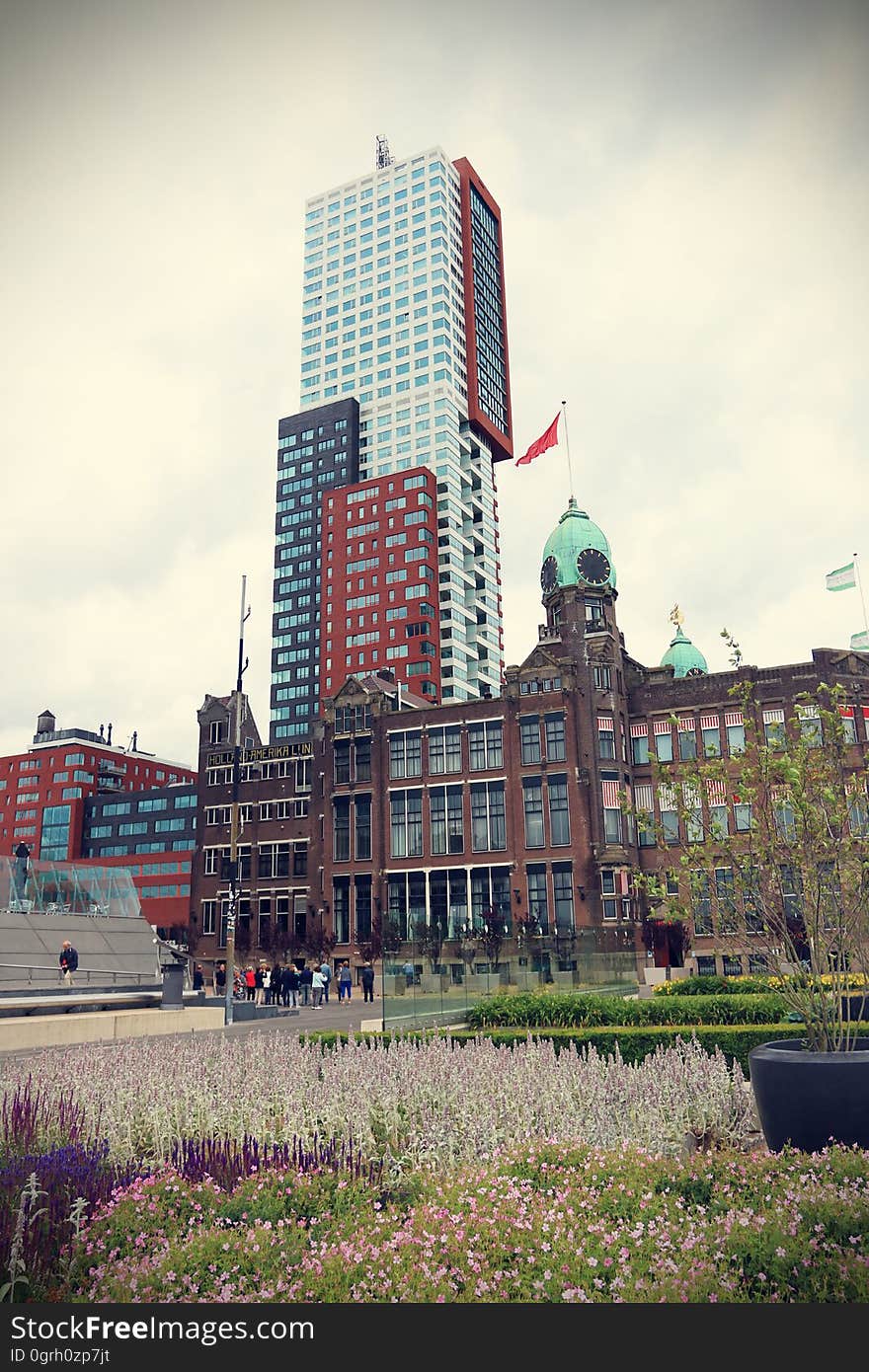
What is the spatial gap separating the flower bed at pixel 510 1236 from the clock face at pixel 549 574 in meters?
71.1

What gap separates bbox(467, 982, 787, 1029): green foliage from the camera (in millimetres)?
22547

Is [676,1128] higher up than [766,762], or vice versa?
[766,762]

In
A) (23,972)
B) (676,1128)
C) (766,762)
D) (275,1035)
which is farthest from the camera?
(23,972)

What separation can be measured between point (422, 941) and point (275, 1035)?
139ft

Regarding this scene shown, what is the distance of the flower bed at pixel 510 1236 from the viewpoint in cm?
594

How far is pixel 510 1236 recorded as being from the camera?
22.3 ft

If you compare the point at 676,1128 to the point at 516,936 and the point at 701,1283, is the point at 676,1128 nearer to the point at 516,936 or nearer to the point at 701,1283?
the point at 701,1283

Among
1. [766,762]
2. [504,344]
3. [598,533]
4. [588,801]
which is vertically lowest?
[766,762]

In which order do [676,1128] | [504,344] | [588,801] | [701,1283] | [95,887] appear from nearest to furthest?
1. [701,1283]
2. [676,1128]
3. [95,887]
4. [588,801]
5. [504,344]

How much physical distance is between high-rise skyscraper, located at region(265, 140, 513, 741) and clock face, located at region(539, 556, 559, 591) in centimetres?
4376

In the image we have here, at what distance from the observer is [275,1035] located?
17.6m

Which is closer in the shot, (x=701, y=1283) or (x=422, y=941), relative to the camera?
(x=701, y=1283)

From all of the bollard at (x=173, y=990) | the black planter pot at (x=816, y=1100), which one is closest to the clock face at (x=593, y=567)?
the bollard at (x=173, y=990)
